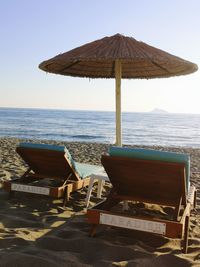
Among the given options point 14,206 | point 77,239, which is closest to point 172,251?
point 77,239

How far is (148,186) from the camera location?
4.07m


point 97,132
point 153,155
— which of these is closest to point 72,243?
point 153,155

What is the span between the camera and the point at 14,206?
195 inches

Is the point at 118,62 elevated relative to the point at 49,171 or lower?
elevated

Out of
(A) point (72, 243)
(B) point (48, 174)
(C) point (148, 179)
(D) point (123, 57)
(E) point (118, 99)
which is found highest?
(D) point (123, 57)

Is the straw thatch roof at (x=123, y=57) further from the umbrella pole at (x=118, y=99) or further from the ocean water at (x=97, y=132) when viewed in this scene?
the ocean water at (x=97, y=132)

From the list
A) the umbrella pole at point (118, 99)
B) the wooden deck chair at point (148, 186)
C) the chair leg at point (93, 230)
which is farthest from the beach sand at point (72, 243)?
the umbrella pole at point (118, 99)

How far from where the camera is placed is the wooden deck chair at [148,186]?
3.53m

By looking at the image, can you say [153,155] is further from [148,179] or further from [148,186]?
[148,186]

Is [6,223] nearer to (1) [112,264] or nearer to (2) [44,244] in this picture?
(2) [44,244]

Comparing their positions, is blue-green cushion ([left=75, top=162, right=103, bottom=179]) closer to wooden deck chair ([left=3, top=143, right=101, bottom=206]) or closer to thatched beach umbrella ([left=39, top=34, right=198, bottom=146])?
wooden deck chair ([left=3, top=143, right=101, bottom=206])

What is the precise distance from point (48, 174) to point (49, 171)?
0.08m

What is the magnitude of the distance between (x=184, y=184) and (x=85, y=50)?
7.97 feet

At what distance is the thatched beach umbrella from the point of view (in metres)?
4.80
